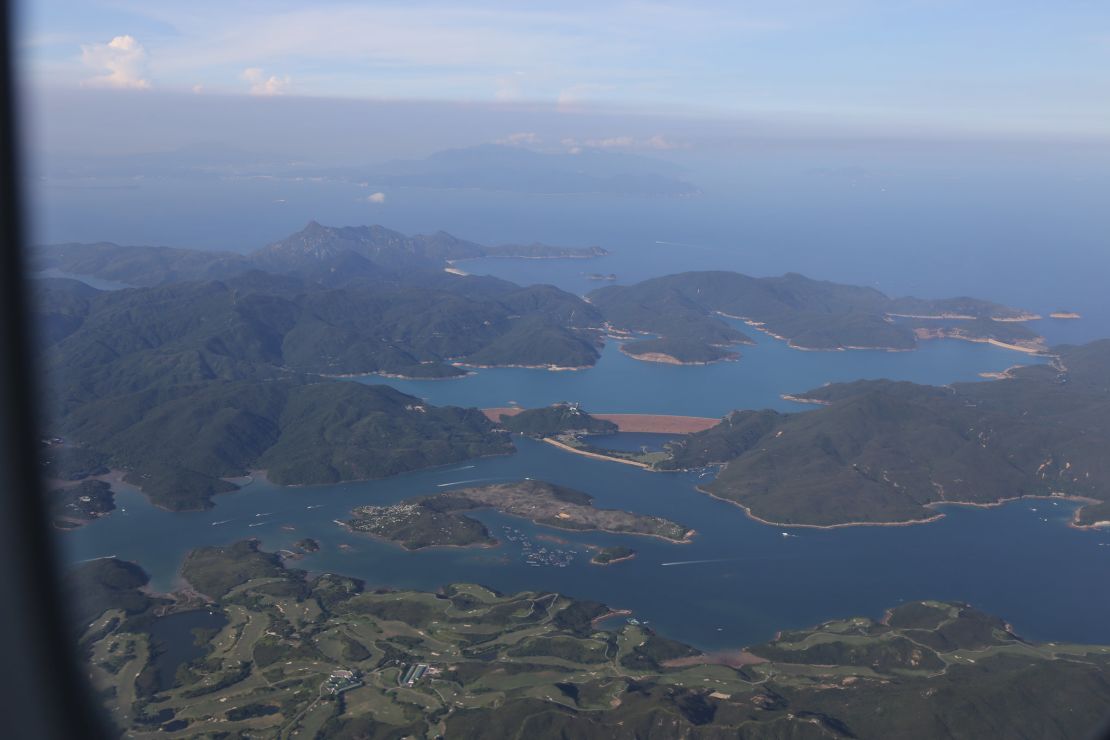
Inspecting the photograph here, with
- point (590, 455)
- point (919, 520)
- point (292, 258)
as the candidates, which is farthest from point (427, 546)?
point (292, 258)

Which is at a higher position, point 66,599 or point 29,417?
point 29,417

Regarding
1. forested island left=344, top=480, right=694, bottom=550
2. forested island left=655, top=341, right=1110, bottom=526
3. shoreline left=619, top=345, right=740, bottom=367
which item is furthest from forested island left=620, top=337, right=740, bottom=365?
forested island left=344, top=480, right=694, bottom=550

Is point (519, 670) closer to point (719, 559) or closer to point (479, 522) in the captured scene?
point (719, 559)

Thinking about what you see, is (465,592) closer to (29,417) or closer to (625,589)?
(625,589)

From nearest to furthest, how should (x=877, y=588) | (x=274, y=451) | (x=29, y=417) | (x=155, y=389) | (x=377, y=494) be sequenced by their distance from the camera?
1. (x=29, y=417)
2. (x=877, y=588)
3. (x=377, y=494)
4. (x=274, y=451)
5. (x=155, y=389)

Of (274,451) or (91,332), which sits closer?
(274,451)

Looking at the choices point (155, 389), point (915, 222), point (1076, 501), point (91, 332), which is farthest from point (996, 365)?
point (915, 222)

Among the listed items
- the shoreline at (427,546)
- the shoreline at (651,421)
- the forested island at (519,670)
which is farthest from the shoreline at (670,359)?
the forested island at (519,670)

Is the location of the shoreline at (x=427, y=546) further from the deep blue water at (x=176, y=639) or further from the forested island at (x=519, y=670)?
the deep blue water at (x=176, y=639)
